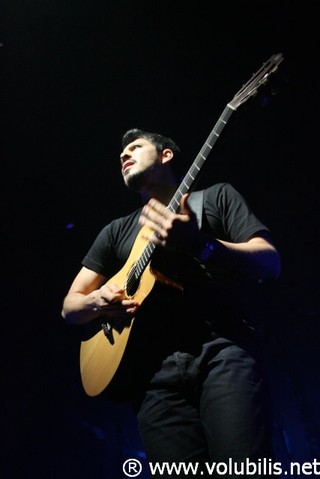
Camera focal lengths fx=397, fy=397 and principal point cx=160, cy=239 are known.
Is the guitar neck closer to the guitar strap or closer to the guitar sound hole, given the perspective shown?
the guitar strap

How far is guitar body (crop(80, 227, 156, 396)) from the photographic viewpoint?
1.89 m

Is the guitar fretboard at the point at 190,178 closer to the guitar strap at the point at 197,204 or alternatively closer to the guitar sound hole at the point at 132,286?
the guitar sound hole at the point at 132,286

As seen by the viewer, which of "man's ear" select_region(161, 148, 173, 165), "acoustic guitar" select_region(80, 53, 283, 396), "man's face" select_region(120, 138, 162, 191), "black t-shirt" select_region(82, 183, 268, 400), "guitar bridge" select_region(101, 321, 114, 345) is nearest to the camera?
"black t-shirt" select_region(82, 183, 268, 400)

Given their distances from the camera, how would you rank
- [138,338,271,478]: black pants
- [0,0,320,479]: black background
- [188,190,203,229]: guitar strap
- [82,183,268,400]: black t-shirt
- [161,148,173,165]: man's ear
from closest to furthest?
[138,338,271,478]: black pants → [82,183,268,400]: black t-shirt → [188,190,203,229]: guitar strap → [161,148,173,165]: man's ear → [0,0,320,479]: black background

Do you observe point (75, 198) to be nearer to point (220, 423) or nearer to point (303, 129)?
point (303, 129)

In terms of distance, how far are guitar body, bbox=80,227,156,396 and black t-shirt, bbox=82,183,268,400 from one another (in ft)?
0.16

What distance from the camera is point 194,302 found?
5.75 ft

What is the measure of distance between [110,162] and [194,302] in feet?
9.06

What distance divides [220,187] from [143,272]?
586 millimetres

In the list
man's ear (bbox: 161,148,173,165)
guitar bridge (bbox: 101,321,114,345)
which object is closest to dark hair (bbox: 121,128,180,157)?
man's ear (bbox: 161,148,173,165)

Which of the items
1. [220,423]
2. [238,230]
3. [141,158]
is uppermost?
[141,158]

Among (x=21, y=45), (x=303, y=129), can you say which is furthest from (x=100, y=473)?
(x=21, y=45)

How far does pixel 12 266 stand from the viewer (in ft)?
13.0

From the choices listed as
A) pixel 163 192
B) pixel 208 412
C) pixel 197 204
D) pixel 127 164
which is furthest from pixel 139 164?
pixel 208 412
